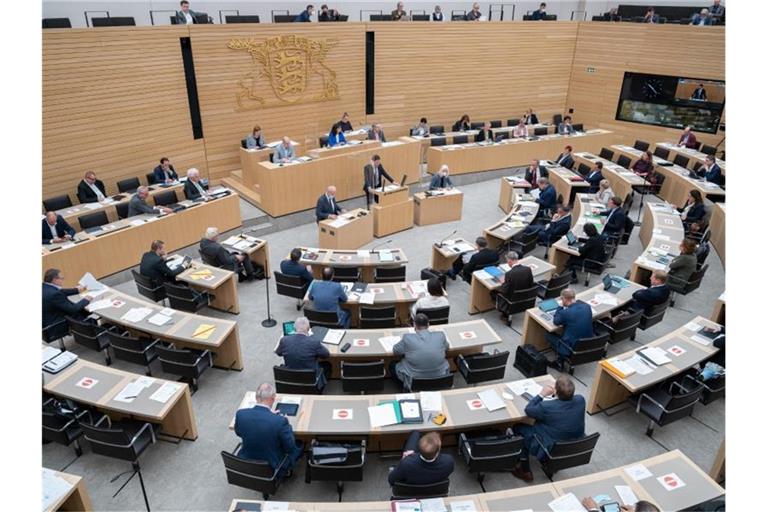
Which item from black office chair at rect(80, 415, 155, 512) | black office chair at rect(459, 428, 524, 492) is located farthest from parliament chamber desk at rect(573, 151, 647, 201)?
black office chair at rect(80, 415, 155, 512)

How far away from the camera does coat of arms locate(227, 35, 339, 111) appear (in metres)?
14.5

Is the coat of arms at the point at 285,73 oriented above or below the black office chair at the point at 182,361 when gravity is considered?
above

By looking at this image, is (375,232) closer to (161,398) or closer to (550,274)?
(550,274)

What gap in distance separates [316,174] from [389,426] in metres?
9.10

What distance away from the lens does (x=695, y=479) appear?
4.84m

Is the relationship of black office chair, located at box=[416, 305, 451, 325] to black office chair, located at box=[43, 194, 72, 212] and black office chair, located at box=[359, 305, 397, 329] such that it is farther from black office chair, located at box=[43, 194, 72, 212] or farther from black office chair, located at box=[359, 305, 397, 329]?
black office chair, located at box=[43, 194, 72, 212]

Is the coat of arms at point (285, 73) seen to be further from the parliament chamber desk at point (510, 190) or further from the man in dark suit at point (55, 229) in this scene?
the parliament chamber desk at point (510, 190)

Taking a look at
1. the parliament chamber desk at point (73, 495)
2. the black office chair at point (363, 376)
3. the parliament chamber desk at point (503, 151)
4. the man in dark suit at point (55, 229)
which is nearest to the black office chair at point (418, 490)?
the black office chair at point (363, 376)

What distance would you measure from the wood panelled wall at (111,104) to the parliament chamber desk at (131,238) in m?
2.75

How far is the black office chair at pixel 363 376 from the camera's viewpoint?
6.42 metres

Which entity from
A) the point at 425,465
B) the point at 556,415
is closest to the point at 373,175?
the point at 556,415

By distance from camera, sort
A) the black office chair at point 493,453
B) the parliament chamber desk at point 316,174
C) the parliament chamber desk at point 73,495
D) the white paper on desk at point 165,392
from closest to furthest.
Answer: the parliament chamber desk at point 73,495
the black office chair at point 493,453
the white paper on desk at point 165,392
the parliament chamber desk at point 316,174

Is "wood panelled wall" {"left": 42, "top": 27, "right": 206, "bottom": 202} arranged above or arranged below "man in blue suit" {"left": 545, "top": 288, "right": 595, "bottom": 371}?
above

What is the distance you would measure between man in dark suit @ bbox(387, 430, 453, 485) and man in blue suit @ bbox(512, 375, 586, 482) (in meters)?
1.33
